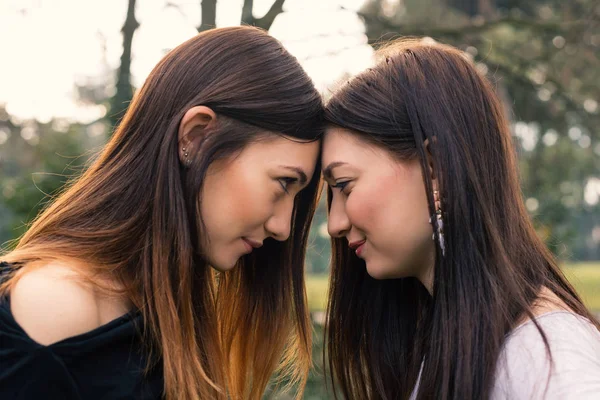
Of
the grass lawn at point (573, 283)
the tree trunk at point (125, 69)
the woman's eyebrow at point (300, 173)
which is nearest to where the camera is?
the woman's eyebrow at point (300, 173)

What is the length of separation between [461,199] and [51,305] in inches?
46.9

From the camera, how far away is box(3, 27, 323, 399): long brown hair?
222 cm

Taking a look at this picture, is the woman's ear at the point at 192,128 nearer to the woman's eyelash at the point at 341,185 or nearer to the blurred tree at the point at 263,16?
the woman's eyelash at the point at 341,185

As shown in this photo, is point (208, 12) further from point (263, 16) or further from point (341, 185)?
point (341, 185)

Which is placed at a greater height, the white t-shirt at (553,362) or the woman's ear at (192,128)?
the woman's ear at (192,128)

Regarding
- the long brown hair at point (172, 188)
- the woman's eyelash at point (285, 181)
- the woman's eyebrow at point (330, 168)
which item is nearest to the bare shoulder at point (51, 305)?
the long brown hair at point (172, 188)

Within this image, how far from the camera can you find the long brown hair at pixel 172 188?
2.22 metres

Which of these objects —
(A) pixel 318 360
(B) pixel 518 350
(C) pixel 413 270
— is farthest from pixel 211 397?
(A) pixel 318 360

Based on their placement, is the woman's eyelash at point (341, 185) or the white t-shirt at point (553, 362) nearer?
the white t-shirt at point (553, 362)

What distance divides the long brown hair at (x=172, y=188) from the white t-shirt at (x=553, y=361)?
0.87 m

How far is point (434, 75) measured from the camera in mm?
2402

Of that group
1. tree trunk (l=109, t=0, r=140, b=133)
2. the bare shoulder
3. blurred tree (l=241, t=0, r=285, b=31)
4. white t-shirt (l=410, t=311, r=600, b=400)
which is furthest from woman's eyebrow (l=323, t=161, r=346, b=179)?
tree trunk (l=109, t=0, r=140, b=133)

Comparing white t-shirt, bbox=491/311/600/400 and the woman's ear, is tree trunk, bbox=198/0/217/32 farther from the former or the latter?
white t-shirt, bbox=491/311/600/400

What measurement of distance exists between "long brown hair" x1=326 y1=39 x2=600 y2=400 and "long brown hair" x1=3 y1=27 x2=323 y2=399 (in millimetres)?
275
